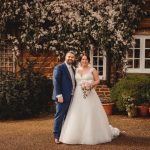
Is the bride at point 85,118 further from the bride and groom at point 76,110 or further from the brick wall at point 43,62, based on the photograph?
the brick wall at point 43,62

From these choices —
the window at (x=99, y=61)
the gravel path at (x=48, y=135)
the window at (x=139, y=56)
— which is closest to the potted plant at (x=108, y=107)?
the gravel path at (x=48, y=135)

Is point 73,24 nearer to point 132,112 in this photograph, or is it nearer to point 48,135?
point 132,112

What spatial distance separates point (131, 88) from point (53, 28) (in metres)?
3.38

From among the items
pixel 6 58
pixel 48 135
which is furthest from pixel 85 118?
pixel 6 58

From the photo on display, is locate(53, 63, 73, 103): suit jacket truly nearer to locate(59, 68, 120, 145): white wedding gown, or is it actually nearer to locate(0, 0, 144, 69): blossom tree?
locate(59, 68, 120, 145): white wedding gown

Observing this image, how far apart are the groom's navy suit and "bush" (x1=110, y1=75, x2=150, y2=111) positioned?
4.05 m

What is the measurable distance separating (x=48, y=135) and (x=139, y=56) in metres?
5.78

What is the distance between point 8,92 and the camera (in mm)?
13234

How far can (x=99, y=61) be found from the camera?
15.6 m

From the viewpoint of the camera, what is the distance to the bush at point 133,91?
1352 cm

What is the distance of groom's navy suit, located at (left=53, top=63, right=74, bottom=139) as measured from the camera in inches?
382

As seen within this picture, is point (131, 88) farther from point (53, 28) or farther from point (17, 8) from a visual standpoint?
point (17, 8)

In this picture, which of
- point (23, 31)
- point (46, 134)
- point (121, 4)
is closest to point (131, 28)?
point (121, 4)

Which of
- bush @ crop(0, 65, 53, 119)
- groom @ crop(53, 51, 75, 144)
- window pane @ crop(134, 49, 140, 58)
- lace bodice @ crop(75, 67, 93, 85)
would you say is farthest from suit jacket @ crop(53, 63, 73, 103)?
window pane @ crop(134, 49, 140, 58)
